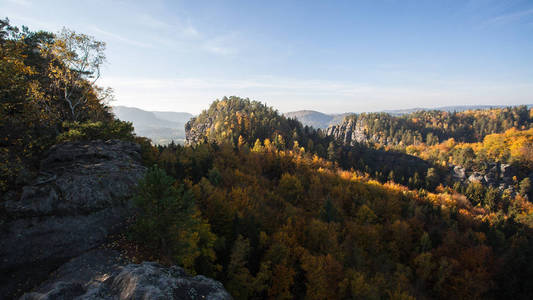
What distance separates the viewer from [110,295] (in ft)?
35.4

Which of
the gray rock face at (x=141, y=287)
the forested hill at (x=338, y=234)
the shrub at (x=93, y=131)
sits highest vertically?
the shrub at (x=93, y=131)

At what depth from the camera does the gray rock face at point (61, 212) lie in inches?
601

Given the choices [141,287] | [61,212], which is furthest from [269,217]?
[141,287]

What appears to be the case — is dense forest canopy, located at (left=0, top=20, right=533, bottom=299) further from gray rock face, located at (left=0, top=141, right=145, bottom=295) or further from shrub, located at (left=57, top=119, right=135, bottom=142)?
gray rock face, located at (left=0, top=141, right=145, bottom=295)

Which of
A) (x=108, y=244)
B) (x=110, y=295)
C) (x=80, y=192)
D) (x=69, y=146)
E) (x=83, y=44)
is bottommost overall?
(x=108, y=244)

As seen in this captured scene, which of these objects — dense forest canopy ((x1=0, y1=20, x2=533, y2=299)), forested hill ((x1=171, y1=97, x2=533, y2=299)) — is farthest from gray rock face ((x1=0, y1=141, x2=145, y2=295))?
forested hill ((x1=171, y1=97, x2=533, y2=299))

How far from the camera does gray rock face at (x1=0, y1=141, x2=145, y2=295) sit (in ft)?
50.1

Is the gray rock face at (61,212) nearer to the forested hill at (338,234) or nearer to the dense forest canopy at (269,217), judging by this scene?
the dense forest canopy at (269,217)

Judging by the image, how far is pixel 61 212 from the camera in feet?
62.8

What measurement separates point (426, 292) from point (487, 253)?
24.6m

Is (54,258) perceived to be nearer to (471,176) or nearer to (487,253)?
(487,253)

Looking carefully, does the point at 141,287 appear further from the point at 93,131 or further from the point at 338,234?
the point at 338,234

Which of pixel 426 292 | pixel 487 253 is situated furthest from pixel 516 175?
pixel 426 292

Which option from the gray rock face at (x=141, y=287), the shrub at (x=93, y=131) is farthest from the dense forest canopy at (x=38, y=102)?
the gray rock face at (x=141, y=287)
